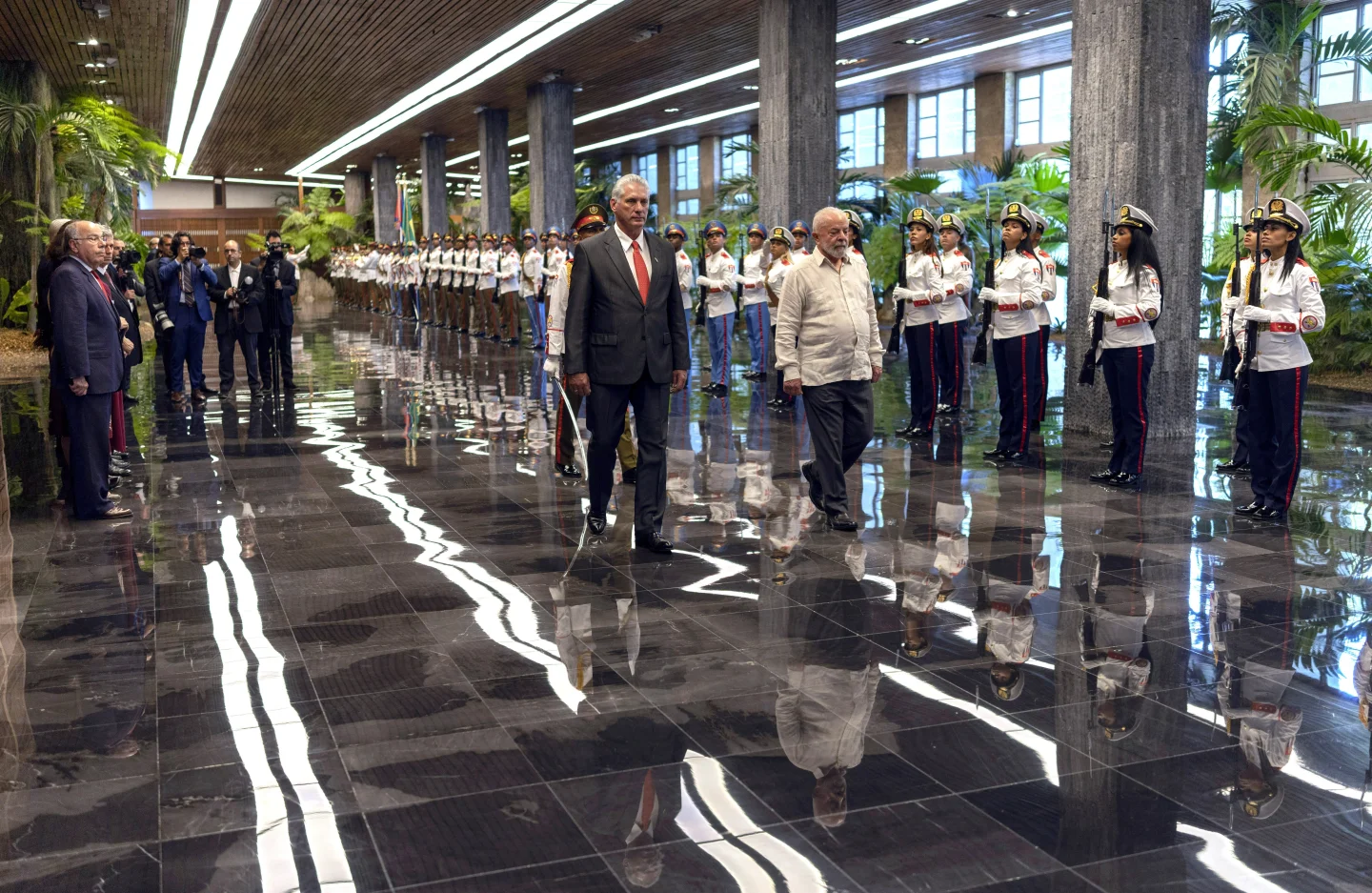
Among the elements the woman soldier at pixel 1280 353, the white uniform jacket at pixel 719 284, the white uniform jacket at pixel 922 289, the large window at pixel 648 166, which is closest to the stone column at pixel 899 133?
the large window at pixel 648 166

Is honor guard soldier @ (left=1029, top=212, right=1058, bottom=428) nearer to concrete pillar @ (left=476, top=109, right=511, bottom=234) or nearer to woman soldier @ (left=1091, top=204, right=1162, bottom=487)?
woman soldier @ (left=1091, top=204, right=1162, bottom=487)

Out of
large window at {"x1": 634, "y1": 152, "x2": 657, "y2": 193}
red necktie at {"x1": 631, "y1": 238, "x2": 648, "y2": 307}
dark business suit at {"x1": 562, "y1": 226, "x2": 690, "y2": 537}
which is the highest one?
large window at {"x1": 634, "y1": 152, "x2": 657, "y2": 193}

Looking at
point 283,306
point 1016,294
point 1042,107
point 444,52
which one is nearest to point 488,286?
point 444,52

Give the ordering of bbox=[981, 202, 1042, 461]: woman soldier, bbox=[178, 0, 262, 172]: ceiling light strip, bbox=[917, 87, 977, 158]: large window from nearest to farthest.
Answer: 1. bbox=[981, 202, 1042, 461]: woman soldier
2. bbox=[178, 0, 262, 172]: ceiling light strip
3. bbox=[917, 87, 977, 158]: large window

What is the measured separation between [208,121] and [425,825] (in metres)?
29.9

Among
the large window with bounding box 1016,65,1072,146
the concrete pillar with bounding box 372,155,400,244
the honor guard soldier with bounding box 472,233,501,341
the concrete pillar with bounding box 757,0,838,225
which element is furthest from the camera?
the concrete pillar with bounding box 372,155,400,244

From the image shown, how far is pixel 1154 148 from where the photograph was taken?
976 centimetres

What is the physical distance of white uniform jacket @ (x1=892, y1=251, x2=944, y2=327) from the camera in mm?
10617

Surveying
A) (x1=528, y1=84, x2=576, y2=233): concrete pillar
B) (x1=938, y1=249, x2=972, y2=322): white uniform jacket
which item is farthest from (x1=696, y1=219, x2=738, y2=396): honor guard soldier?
(x1=528, y1=84, x2=576, y2=233): concrete pillar

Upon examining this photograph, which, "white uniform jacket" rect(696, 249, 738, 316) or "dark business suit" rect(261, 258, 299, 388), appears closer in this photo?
"dark business suit" rect(261, 258, 299, 388)

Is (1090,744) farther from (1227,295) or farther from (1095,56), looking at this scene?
(1095,56)

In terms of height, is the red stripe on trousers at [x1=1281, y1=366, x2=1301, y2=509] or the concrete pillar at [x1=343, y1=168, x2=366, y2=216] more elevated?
the concrete pillar at [x1=343, y1=168, x2=366, y2=216]

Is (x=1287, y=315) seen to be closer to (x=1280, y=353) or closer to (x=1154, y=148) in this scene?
(x=1280, y=353)

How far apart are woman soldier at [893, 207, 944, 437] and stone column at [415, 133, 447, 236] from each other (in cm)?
2216
